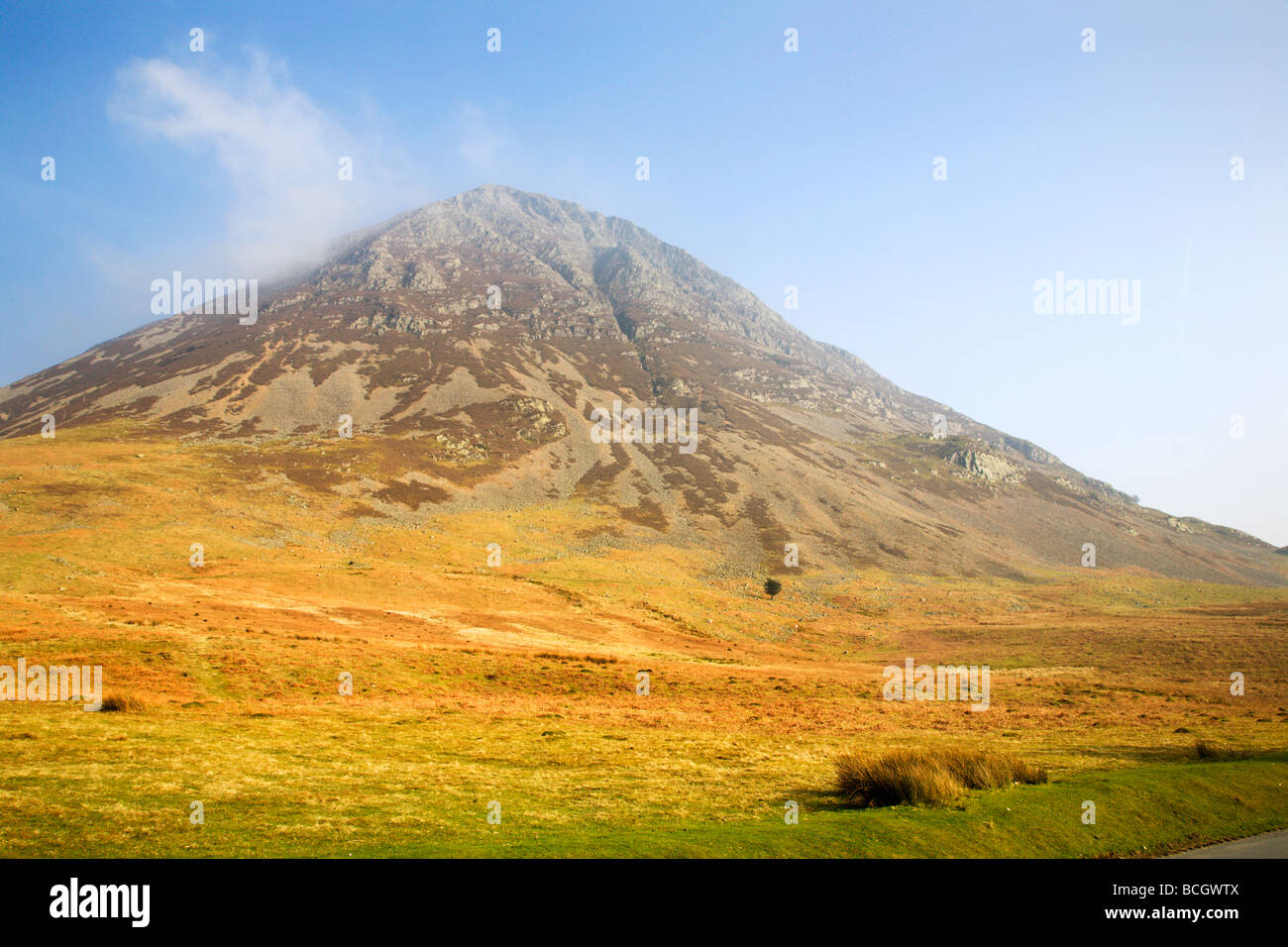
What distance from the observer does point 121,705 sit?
22.8 meters

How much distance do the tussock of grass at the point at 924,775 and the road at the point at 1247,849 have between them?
3693mm

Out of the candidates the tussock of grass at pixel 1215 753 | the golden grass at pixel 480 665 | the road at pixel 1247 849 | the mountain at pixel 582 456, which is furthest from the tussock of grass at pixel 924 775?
the mountain at pixel 582 456

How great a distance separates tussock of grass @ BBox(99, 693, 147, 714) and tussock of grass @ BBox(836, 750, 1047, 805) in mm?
25991

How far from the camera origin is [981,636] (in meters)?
65.0

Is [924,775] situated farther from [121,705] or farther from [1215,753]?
[121,705]

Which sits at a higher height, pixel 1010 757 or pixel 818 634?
pixel 1010 757

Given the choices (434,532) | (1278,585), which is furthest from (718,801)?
(1278,585)

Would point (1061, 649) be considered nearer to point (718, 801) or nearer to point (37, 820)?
point (718, 801)

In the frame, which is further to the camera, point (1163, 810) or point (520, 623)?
point (520, 623)

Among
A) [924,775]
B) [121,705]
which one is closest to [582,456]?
[121,705]

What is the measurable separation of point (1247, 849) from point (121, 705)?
34.4 m

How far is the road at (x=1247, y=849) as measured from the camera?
38.3 ft
